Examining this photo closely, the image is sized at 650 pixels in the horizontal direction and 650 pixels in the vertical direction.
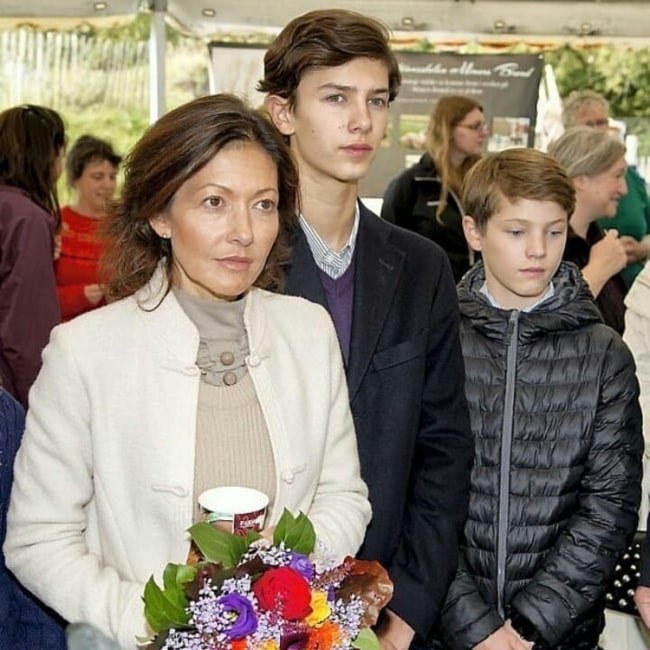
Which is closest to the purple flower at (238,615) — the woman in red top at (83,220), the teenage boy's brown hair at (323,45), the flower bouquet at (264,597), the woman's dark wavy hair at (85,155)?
the flower bouquet at (264,597)

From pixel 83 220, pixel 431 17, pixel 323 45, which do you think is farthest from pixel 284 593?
pixel 431 17

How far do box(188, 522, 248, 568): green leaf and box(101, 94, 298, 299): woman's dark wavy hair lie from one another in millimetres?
494

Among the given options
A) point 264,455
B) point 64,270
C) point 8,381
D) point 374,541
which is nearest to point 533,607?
point 374,541

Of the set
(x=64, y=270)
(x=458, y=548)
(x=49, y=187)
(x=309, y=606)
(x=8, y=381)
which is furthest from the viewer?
(x=64, y=270)

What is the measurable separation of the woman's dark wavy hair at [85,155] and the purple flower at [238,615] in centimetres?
439

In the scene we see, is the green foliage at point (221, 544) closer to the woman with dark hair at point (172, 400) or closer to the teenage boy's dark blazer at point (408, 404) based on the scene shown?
the woman with dark hair at point (172, 400)

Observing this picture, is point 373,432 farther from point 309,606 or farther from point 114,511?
point 309,606

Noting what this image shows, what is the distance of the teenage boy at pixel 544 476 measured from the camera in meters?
2.18

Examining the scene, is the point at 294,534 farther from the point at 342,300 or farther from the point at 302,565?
the point at 342,300

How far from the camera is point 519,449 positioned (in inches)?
87.2

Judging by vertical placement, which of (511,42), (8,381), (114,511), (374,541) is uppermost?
(511,42)

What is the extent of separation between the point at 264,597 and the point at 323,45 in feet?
3.31

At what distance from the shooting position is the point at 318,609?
1.26 metres

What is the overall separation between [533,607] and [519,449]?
12.3 inches
